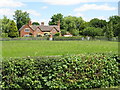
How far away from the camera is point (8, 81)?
22.8 feet

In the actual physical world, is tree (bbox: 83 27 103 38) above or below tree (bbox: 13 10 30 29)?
below

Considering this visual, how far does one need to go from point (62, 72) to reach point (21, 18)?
194 ft

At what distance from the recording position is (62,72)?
7375 millimetres

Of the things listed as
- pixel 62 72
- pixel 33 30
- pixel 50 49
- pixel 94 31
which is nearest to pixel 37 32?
pixel 33 30

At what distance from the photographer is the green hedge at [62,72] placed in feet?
22.9

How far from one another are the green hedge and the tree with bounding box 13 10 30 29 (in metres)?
55.9

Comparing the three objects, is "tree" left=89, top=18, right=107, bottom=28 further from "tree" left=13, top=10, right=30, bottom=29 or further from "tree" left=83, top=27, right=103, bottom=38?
"tree" left=13, top=10, right=30, bottom=29

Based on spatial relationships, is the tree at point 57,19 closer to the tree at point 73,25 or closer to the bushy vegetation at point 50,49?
the tree at point 73,25

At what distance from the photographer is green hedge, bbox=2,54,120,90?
6.99 meters

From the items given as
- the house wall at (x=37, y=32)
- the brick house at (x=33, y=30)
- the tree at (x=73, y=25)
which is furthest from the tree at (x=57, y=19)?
the house wall at (x=37, y=32)

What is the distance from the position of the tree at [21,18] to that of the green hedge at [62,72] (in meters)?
55.9

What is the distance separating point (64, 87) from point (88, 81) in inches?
38.0

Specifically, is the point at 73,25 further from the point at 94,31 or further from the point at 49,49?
the point at 49,49

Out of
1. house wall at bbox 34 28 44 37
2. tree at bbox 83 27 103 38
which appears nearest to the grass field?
tree at bbox 83 27 103 38
